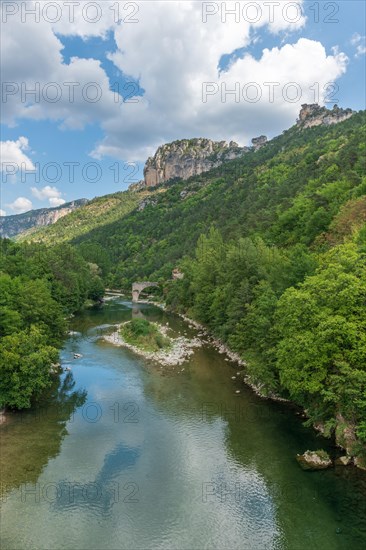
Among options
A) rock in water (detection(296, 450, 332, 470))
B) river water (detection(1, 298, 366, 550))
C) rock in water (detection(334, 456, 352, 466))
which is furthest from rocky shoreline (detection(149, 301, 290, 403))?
rock in water (detection(334, 456, 352, 466))

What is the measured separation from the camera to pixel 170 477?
20.1 metres

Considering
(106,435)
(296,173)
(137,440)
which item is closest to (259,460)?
(137,440)

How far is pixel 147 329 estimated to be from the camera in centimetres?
5144

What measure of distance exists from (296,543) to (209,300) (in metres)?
37.9

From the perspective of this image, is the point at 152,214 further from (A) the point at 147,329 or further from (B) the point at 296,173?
(A) the point at 147,329

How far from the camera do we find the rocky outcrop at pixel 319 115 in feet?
514

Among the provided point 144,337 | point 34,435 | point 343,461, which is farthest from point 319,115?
point 34,435

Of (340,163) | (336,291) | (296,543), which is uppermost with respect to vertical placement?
(340,163)

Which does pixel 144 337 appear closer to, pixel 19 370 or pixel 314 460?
pixel 19 370

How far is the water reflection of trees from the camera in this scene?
20297 millimetres

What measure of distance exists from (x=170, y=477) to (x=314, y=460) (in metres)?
7.56

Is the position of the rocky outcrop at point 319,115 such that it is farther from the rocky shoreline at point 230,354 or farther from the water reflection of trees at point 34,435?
the water reflection of trees at point 34,435

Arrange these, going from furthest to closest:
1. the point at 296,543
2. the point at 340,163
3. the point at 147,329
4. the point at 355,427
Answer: the point at 340,163, the point at 147,329, the point at 355,427, the point at 296,543

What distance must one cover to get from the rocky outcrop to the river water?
506 ft
